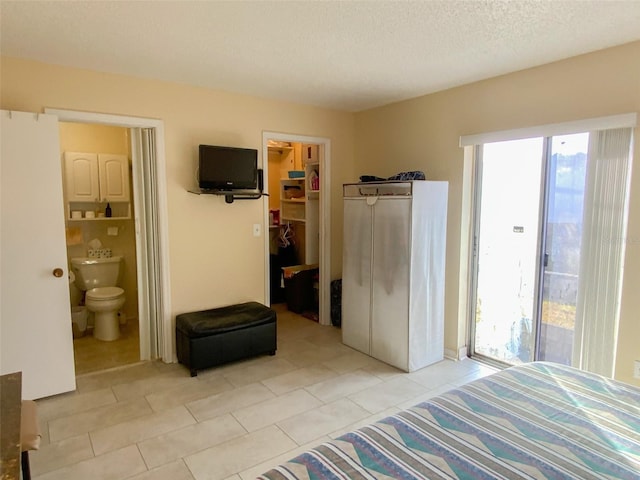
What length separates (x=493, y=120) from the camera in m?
3.24

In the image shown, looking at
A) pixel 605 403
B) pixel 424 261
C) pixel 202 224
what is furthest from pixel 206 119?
pixel 605 403

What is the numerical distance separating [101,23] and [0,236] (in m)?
1.55

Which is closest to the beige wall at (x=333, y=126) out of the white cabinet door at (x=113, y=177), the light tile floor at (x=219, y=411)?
the light tile floor at (x=219, y=411)

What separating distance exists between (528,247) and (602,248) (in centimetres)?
59

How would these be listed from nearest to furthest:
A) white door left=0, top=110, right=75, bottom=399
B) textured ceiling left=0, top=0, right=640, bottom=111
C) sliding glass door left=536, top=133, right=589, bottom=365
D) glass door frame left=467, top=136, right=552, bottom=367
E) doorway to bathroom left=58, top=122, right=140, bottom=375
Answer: textured ceiling left=0, top=0, right=640, bottom=111
white door left=0, top=110, right=75, bottom=399
sliding glass door left=536, top=133, right=589, bottom=365
glass door frame left=467, top=136, right=552, bottom=367
doorway to bathroom left=58, top=122, right=140, bottom=375

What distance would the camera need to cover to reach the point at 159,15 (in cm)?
214

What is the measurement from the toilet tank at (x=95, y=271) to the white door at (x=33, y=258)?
1460 mm

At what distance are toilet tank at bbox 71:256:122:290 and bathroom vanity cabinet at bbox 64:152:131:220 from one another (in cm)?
47

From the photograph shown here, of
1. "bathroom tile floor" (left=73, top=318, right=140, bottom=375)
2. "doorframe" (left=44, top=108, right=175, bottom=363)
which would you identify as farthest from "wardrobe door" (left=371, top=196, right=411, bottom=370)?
"bathroom tile floor" (left=73, top=318, right=140, bottom=375)

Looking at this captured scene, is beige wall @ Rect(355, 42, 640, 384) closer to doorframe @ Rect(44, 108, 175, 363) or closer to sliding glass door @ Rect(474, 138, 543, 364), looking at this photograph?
sliding glass door @ Rect(474, 138, 543, 364)

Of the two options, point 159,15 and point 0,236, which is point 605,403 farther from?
point 0,236

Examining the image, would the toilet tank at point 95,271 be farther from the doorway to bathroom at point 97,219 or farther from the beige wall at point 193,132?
the beige wall at point 193,132

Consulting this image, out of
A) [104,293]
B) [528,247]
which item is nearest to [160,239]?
[104,293]

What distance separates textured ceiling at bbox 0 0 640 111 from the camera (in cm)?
206
